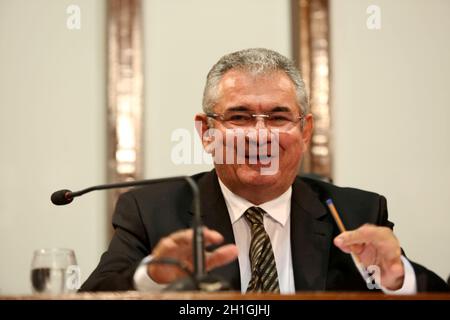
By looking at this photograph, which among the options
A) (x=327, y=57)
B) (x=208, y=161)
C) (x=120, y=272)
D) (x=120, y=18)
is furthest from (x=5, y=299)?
(x=327, y=57)

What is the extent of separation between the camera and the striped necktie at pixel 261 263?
6.33ft

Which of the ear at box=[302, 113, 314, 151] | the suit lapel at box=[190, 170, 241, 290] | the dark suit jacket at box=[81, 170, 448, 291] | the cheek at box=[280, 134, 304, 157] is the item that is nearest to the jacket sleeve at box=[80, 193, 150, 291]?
the dark suit jacket at box=[81, 170, 448, 291]

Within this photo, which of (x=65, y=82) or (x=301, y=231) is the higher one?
(x=65, y=82)

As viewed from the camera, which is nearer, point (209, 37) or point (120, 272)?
point (120, 272)

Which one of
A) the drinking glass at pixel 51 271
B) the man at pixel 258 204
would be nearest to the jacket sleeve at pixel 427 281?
the man at pixel 258 204

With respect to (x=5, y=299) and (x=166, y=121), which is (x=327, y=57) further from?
(x=5, y=299)

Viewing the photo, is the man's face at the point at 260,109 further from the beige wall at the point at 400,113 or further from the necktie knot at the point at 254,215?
the beige wall at the point at 400,113

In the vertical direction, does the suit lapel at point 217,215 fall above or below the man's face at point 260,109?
below

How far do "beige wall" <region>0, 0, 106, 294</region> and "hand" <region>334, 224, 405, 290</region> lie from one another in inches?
48.5

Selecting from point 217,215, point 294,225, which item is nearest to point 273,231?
point 294,225

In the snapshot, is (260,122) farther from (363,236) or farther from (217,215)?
(363,236)

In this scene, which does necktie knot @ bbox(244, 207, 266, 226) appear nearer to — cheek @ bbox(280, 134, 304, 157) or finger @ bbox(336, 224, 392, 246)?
cheek @ bbox(280, 134, 304, 157)

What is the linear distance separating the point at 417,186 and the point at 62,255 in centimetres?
171

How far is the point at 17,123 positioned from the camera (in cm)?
262
